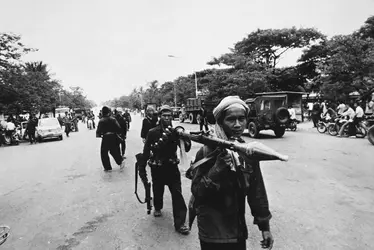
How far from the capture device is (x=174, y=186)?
3.65 m

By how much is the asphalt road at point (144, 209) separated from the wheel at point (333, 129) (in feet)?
18.4

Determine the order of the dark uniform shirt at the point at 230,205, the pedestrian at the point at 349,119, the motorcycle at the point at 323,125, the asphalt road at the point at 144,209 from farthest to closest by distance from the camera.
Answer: the motorcycle at the point at 323,125 < the pedestrian at the point at 349,119 < the asphalt road at the point at 144,209 < the dark uniform shirt at the point at 230,205

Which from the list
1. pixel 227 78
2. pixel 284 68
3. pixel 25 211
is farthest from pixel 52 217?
pixel 284 68

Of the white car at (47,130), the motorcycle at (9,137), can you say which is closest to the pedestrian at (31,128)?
the white car at (47,130)

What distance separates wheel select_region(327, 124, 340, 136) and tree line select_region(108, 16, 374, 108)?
13.4 ft

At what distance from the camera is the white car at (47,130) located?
57.8ft

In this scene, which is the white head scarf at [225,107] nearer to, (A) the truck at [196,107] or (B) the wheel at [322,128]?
(B) the wheel at [322,128]

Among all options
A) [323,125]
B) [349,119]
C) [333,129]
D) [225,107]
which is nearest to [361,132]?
[349,119]

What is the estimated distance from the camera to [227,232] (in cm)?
173

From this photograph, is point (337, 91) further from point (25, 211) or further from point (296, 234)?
point (25, 211)

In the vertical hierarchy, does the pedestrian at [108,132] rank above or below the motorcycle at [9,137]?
above

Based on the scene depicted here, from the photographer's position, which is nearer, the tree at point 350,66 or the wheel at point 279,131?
the wheel at point 279,131

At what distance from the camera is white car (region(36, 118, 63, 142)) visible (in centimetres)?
1761

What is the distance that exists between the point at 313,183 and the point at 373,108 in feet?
31.5
